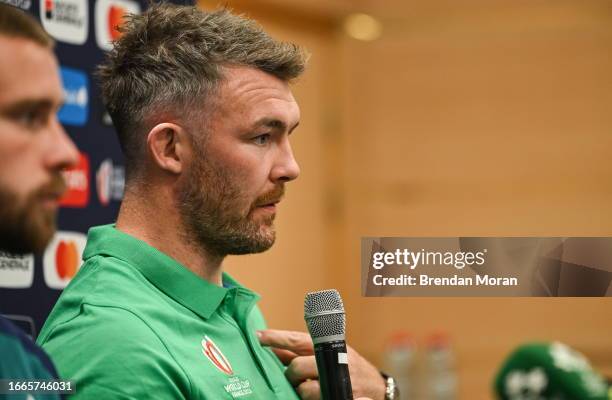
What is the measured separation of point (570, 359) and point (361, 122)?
4.00 meters

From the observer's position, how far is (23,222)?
96 centimetres

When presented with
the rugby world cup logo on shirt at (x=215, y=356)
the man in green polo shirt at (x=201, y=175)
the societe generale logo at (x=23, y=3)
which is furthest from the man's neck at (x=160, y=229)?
the societe generale logo at (x=23, y=3)

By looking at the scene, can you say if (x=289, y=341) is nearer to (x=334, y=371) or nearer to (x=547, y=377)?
(x=334, y=371)

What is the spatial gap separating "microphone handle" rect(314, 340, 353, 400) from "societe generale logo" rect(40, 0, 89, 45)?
2.33ft

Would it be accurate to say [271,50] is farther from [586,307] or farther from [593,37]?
[593,37]

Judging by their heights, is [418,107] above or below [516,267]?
above

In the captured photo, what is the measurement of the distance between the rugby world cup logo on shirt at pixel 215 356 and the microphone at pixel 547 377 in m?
0.64

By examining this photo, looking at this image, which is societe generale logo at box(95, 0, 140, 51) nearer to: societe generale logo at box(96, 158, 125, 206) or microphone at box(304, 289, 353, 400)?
societe generale logo at box(96, 158, 125, 206)

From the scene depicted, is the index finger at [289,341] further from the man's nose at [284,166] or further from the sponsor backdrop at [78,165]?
the sponsor backdrop at [78,165]

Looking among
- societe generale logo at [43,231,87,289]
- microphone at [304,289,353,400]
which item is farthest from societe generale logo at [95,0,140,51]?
microphone at [304,289,353,400]

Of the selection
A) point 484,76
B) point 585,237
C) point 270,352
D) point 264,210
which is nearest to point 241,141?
point 264,210

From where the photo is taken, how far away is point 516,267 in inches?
57.9

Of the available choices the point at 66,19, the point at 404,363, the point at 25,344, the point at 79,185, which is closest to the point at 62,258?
the point at 79,185

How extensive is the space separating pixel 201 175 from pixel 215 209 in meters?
0.05
